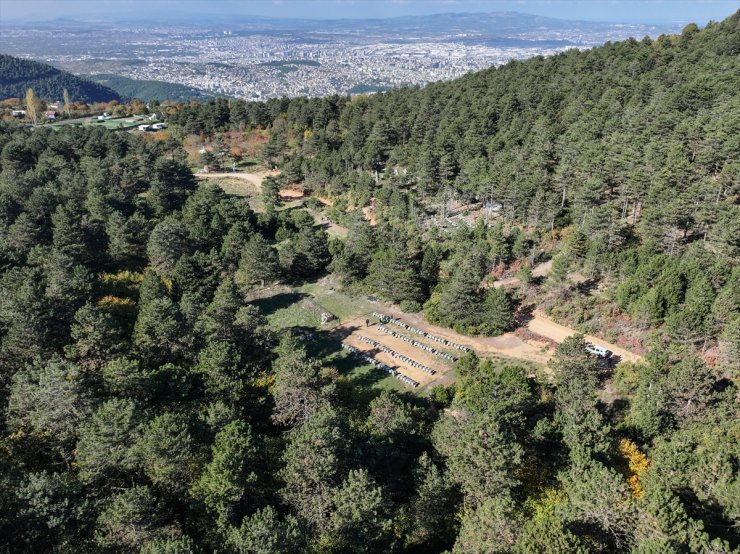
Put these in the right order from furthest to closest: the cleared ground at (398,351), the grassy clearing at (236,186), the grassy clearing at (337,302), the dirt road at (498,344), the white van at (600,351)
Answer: the grassy clearing at (236,186) → the grassy clearing at (337,302) → the dirt road at (498,344) → the cleared ground at (398,351) → the white van at (600,351)

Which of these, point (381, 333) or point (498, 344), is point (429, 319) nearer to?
point (381, 333)

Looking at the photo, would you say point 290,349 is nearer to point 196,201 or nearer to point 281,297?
point 281,297

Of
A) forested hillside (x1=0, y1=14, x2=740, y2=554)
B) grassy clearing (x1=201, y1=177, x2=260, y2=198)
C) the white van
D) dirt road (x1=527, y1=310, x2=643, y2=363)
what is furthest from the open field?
grassy clearing (x1=201, y1=177, x2=260, y2=198)

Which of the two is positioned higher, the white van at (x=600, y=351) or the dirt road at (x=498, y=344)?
the white van at (x=600, y=351)

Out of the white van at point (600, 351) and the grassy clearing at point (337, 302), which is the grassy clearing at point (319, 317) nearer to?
the grassy clearing at point (337, 302)

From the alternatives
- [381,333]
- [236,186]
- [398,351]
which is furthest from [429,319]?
[236,186]

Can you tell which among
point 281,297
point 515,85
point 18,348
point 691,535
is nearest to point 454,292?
point 281,297

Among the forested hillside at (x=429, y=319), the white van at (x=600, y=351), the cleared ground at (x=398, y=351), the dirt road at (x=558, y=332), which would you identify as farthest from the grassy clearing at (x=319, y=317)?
the white van at (x=600, y=351)

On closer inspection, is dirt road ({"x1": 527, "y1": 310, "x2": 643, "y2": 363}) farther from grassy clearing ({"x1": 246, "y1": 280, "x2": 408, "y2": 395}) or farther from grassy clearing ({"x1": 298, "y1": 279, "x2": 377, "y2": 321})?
grassy clearing ({"x1": 298, "y1": 279, "x2": 377, "y2": 321})
